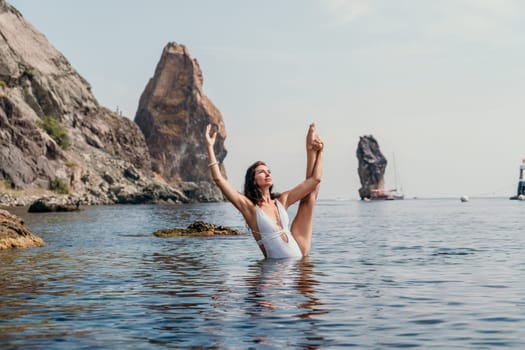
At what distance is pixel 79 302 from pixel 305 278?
16.7 feet

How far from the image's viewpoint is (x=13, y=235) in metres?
26.3

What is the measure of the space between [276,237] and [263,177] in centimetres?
171

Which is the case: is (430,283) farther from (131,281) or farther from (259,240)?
(131,281)

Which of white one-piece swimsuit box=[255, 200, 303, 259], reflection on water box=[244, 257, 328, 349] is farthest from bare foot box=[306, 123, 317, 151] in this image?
reflection on water box=[244, 257, 328, 349]

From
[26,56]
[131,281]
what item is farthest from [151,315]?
[26,56]

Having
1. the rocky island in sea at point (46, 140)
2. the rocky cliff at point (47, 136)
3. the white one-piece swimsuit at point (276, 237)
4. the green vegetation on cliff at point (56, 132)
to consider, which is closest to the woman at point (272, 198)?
the white one-piece swimsuit at point (276, 237)

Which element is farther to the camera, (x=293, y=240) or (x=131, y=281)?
(x=293, y=240)

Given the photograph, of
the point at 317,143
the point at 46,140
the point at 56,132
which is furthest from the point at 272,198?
the point at 56,132

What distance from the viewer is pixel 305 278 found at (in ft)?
50.4

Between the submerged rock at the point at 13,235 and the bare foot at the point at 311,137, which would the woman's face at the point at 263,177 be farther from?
the submerged rock at the point at 13,235

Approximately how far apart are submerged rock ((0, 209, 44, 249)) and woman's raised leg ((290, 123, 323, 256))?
1249 cm

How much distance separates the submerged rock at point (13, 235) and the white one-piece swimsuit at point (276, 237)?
11.8 metres

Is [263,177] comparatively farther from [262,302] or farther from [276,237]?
[262,302]

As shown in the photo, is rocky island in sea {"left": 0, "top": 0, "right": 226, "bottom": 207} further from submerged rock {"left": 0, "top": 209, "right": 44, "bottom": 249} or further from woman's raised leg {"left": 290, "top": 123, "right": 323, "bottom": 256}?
woman's raised leg {"left": 290, "top": 123, "right": 323, "bottom": 256}
